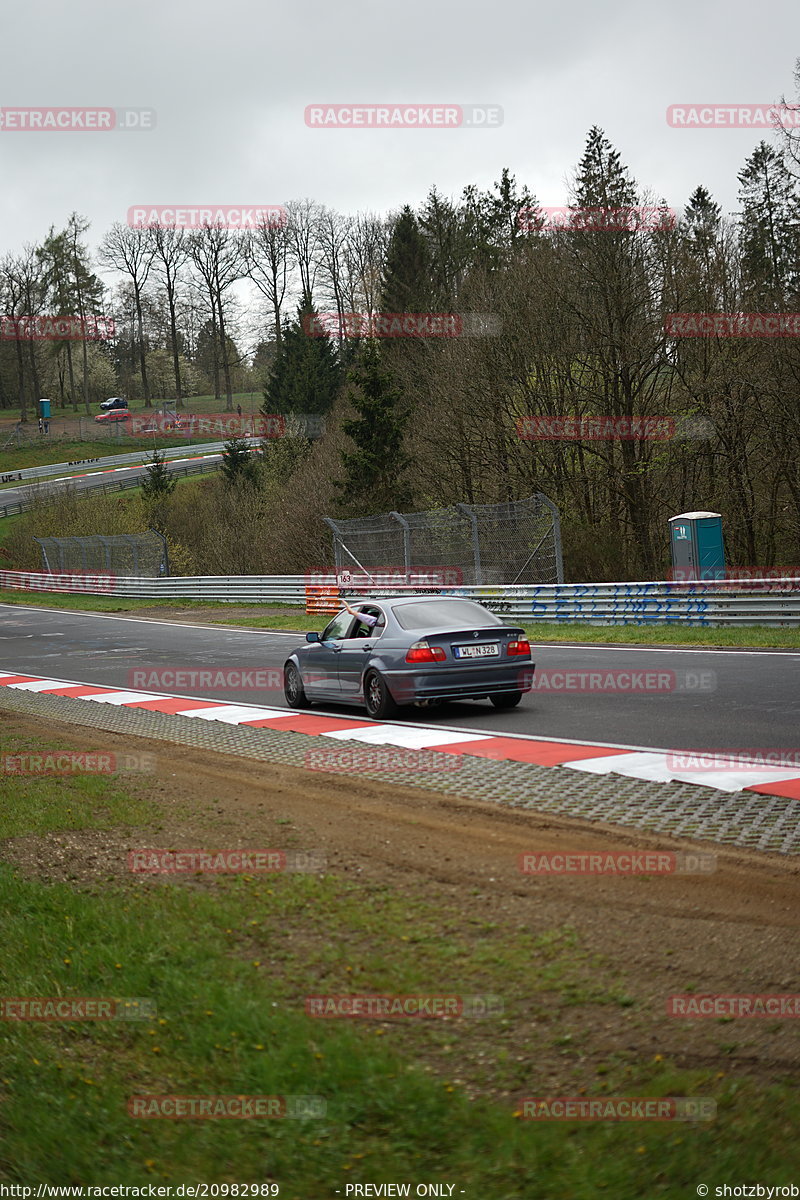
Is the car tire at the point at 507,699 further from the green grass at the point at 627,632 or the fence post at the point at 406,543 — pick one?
the fence post at the point at 406,543

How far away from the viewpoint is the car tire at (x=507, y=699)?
14.2m

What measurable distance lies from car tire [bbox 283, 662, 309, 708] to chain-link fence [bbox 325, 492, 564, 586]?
36.4 feet

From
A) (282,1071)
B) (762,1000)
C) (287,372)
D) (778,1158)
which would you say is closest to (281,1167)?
(282,1071)

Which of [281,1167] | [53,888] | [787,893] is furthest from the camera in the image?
[53,888]

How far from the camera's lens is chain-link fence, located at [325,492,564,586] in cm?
2761

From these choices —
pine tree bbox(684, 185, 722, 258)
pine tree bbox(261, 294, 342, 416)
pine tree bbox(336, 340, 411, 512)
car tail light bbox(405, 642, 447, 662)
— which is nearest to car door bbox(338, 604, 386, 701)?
car tail light bbox(405, 642, 447, 662)

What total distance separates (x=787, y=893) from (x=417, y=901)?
181 cm

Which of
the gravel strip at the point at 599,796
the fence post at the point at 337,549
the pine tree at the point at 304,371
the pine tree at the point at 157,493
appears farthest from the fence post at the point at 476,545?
the pine tree at the point at 304,371

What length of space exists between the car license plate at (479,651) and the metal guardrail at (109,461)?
229ft

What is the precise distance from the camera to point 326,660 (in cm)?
1510

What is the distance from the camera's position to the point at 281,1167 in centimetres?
362

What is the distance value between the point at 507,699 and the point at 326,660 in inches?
90.8

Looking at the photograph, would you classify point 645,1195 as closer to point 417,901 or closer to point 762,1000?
point 762,1000

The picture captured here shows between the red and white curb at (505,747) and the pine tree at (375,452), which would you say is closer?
the red and white curb at (505,747)
